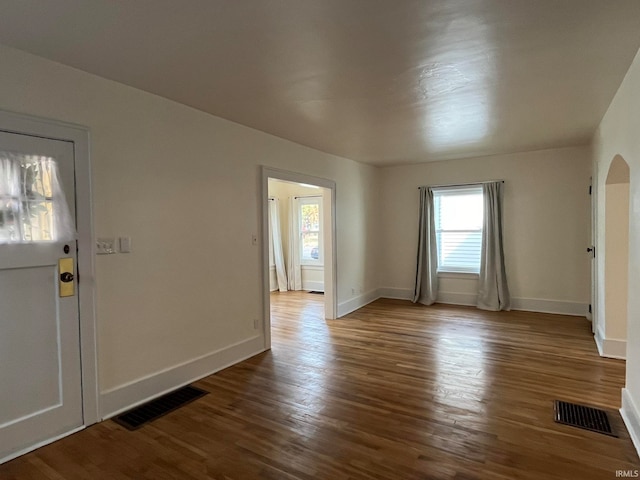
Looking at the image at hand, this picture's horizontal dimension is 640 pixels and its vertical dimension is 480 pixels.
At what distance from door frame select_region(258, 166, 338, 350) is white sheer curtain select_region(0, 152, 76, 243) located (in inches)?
75.5

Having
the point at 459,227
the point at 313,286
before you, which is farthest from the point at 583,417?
the point at 313,286

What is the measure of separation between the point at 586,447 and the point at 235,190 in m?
3.38

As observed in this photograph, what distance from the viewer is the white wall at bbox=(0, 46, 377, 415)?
8.61ft

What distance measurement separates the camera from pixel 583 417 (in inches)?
104

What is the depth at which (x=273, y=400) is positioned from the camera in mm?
2980

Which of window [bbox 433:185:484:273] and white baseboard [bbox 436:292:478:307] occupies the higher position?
window [bbox 433:185:484:273]

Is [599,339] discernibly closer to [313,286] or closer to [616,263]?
[616,263]

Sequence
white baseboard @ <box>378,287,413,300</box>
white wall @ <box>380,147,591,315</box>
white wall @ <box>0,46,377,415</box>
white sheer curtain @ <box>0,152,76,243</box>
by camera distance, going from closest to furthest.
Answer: white sheer curtain @ <box>0,152,76,243</box>, white wall @ <box>0,46,377,415</box>, white wall @ <box>380,147,591,315</box>, white baseboard @ <box>378,287,413,300</box>

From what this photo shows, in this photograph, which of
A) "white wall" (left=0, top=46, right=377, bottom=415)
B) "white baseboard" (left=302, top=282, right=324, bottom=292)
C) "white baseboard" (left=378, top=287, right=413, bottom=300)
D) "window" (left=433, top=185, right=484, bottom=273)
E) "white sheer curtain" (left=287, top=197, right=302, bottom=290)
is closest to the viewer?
"white wall" (left=0, top=46, right=377, bottom=415)

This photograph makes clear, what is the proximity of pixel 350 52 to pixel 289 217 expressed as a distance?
20.4 ft

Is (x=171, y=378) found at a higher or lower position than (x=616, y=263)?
lower

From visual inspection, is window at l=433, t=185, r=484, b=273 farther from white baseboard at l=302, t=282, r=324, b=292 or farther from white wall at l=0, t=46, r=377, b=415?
white wall at l=0, t=46, r=377, b=415

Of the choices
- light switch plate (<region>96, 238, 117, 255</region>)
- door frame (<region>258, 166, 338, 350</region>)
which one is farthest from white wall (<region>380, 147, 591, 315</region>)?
light switch plate (<region>96, 238, 117, 255</region>)

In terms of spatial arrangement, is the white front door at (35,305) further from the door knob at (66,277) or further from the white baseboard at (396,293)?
the white baseboard at (396,293)
